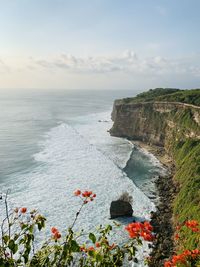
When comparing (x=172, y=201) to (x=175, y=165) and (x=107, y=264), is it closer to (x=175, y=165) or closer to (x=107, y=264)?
(x=175, y=165)

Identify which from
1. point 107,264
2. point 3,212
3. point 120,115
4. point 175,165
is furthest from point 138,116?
point 107,264

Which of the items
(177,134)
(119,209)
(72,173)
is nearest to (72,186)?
(72,173)

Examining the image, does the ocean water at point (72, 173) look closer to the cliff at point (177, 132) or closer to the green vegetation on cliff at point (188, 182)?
the green vegetation on cliff at point (188, 182)

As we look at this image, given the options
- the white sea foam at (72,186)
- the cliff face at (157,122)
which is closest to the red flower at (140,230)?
the white sea foam at (72,186)

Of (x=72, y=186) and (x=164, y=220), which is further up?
(x=164, y=220)

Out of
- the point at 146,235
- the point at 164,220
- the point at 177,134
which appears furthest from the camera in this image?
the point at 177,134

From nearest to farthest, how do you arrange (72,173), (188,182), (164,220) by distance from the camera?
(164,220) → (188,182) → (72,173)

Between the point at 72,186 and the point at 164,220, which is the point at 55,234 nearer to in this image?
the point at 164,220
